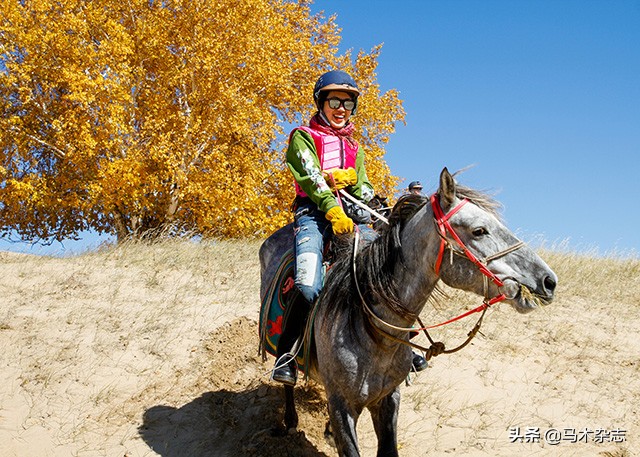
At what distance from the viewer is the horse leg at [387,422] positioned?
4414mm

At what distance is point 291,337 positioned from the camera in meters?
4.93

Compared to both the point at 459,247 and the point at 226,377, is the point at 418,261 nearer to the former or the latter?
the point at 459,247

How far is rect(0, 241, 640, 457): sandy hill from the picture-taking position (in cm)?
636

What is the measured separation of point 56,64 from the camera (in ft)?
49.2

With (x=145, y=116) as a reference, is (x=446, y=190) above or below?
below

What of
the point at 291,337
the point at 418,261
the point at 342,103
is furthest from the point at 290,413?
the point at 342,103

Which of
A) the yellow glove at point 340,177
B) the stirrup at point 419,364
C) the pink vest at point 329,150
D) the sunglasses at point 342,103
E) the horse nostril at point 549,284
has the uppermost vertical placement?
the sunglasses at point 342,103

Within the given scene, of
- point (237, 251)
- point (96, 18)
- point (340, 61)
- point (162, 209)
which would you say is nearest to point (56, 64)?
point (96, 18)

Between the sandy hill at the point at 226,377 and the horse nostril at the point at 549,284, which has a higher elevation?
the horse nostril at the point at 549,284

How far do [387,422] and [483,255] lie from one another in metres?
1.73

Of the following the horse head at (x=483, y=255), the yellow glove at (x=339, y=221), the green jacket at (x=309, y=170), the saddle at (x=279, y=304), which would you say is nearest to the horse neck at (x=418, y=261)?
the horse head at (x=483, y=255)

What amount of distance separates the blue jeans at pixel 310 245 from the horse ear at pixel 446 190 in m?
1.24

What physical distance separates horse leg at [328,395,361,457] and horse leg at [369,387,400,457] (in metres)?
0.36

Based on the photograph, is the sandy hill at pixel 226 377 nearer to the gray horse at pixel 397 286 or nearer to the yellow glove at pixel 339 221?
the gray horse at pixel 397 286
